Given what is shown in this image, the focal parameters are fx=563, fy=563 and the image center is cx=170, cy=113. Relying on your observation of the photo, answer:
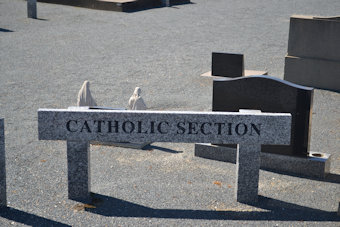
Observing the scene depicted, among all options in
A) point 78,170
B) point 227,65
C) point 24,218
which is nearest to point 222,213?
point 78,170

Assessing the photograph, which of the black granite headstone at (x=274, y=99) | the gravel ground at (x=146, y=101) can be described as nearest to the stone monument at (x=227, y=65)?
the gravel ground at (x=146, y=101)

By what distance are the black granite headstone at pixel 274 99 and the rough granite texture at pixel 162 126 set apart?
49.6 inches

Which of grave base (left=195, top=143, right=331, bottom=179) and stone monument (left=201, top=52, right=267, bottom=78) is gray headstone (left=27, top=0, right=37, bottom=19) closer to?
stone monument (left=201, top=52, right=267, bottom=78)

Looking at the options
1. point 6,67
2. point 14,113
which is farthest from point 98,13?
point 14,113

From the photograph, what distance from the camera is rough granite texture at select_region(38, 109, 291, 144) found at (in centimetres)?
713

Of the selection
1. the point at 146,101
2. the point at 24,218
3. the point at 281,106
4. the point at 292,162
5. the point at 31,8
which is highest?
the point at 31,8

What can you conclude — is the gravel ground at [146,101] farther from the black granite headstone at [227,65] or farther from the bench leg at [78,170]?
the black granite headstone at [227,65]

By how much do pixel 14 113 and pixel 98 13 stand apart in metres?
12.9

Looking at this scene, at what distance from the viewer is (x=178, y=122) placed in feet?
23.5

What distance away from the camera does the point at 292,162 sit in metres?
8.59

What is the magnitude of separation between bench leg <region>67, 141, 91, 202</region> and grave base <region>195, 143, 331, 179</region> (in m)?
2.29

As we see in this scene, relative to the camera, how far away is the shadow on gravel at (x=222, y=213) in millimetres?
7211

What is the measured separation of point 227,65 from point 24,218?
772 centimetres

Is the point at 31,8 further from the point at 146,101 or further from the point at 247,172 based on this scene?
the point at 247,172
